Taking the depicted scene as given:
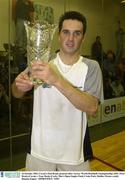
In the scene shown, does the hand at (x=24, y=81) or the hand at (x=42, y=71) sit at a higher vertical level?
the hand at (x=42, y=71)

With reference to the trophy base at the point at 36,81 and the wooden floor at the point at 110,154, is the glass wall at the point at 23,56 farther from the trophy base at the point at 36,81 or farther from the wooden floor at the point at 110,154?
the trophy base at the point at 36,81

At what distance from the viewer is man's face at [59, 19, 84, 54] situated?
132 cm

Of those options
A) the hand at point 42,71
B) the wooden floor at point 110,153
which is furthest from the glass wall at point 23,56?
the hand at point 42,71

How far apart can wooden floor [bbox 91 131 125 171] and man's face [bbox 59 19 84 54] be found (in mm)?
1784

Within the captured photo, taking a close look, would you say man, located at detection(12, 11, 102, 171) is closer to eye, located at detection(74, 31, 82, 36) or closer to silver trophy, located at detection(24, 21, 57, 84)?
eye, located at detection(74, 31, 82, 36)

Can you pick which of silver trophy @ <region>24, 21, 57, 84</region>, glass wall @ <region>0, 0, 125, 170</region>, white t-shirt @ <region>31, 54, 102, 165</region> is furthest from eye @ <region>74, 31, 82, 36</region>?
glass wall @ <region>0, 0, 125, 170</region>

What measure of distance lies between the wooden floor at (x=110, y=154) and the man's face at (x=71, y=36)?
175 cm

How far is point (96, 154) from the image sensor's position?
10.9 ft

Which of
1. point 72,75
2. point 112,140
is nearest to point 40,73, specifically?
point 72,75

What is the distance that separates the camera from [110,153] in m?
3.38

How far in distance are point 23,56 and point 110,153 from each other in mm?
1541

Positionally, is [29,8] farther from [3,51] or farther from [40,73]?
[40,73]

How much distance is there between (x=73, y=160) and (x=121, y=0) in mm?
3827

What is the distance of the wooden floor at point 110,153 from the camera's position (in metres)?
2.93
